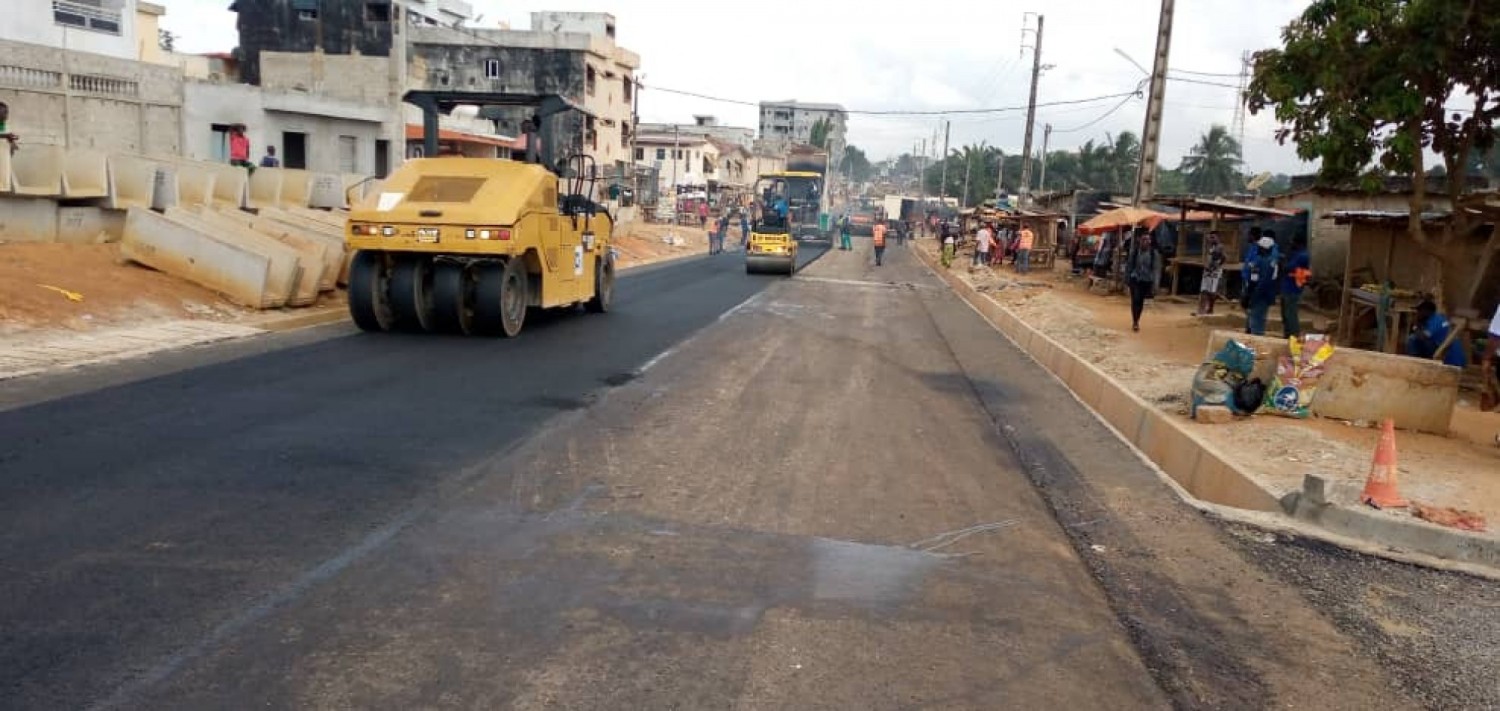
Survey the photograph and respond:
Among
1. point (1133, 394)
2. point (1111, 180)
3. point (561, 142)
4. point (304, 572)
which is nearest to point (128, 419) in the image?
point (304, 572)

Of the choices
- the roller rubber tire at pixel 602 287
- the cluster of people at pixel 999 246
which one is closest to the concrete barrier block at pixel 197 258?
the roller rubber tire at pixel 602 287

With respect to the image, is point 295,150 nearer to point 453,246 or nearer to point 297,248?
point 297,248

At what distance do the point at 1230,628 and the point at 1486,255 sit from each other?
31.9ft

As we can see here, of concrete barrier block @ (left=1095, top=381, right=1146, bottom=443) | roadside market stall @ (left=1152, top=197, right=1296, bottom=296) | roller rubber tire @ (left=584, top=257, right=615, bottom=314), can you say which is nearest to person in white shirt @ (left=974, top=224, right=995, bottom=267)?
roadside market stall @ (left=1152, top=197, right=1296, bottom=296)

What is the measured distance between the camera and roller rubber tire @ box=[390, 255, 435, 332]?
41.9 feet

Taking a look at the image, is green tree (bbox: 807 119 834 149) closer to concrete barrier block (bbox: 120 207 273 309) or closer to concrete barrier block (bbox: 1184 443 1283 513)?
concrete barrier block (bbox: 120 207 273 309)

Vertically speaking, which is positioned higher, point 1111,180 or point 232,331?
point 1111,180

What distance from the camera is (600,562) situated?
16.5 feet

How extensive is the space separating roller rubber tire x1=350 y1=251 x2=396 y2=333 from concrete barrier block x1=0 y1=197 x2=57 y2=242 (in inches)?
194

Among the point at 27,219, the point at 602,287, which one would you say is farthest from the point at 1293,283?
the point at 27,219

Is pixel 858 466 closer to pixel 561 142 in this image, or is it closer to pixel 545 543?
pixel 545 543

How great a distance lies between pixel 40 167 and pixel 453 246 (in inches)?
262

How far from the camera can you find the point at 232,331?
1232 cm

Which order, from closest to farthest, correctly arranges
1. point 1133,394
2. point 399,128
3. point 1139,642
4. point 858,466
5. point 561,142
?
point 1139,642 → point 858,466 → point 1133,394 → point 399,128 → point 561,142
